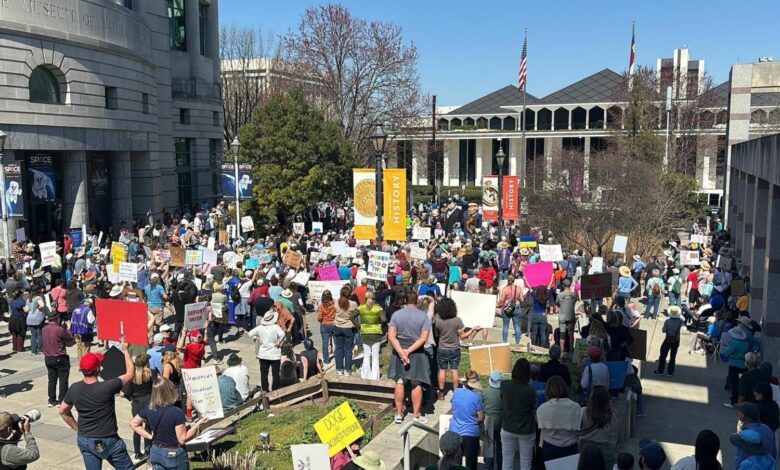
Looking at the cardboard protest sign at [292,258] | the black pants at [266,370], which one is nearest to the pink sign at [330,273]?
the cardboard protest sign at [292,258]

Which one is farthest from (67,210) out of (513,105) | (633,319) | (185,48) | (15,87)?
(513,105)

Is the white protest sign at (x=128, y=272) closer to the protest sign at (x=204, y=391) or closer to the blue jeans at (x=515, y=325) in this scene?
the protest sign at (x=204, y=391)

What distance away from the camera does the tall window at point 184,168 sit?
50.5 m

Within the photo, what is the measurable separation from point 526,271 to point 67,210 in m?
25.2

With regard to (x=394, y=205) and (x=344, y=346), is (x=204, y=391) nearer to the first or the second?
(x=344, y=346)

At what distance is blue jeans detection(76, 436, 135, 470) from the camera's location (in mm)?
7363

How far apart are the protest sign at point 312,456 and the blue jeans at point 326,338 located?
5.54m

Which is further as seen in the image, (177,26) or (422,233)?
(177,26)

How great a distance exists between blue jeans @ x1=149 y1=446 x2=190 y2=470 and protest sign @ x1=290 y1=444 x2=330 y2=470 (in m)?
1.29

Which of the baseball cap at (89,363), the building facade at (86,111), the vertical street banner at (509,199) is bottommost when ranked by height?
the baseball cap at (89,363)

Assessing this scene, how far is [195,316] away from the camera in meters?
12.7

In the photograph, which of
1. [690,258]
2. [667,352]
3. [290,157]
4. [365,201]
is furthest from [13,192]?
[690,258]

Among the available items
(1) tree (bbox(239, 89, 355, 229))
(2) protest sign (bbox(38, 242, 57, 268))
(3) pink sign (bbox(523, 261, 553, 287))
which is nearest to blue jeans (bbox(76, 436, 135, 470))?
(3) pink sign (bbox(523, 261, 553, 287))

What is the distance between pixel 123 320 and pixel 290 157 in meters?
22.5
